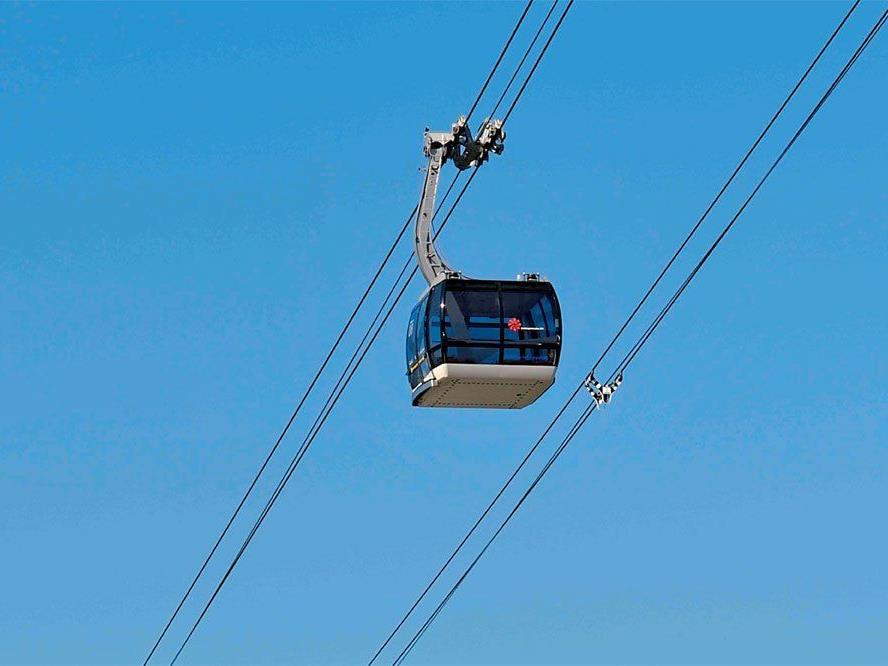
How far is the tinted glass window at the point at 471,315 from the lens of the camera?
38.5 metres

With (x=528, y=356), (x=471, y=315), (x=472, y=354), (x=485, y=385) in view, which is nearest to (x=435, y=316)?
(x=471, y=315)

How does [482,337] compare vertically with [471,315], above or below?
below

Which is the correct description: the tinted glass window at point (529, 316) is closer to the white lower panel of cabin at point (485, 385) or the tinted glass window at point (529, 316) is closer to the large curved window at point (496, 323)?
the large curved window at point (496, 323)

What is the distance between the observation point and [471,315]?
38.8 meters

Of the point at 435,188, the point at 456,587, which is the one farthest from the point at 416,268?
the point at 456,587

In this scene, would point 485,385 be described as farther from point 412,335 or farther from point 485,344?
point 412,335

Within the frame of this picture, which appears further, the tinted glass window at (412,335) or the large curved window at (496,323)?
the tinted glass window at (412,335)

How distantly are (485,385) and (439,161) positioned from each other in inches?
192

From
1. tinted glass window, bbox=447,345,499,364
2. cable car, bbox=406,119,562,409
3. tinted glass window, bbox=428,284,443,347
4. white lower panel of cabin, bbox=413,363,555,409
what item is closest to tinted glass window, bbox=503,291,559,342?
cable car, bbox=406,119,562,409

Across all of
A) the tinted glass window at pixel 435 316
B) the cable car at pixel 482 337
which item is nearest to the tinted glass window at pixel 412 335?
the cable car at pixel 482 337

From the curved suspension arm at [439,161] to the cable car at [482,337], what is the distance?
0.08 feet

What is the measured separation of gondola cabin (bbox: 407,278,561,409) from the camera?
3816 cm

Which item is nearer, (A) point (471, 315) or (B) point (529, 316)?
(A) point (471, 315)

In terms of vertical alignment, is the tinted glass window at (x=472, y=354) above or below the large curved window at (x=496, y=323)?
below
